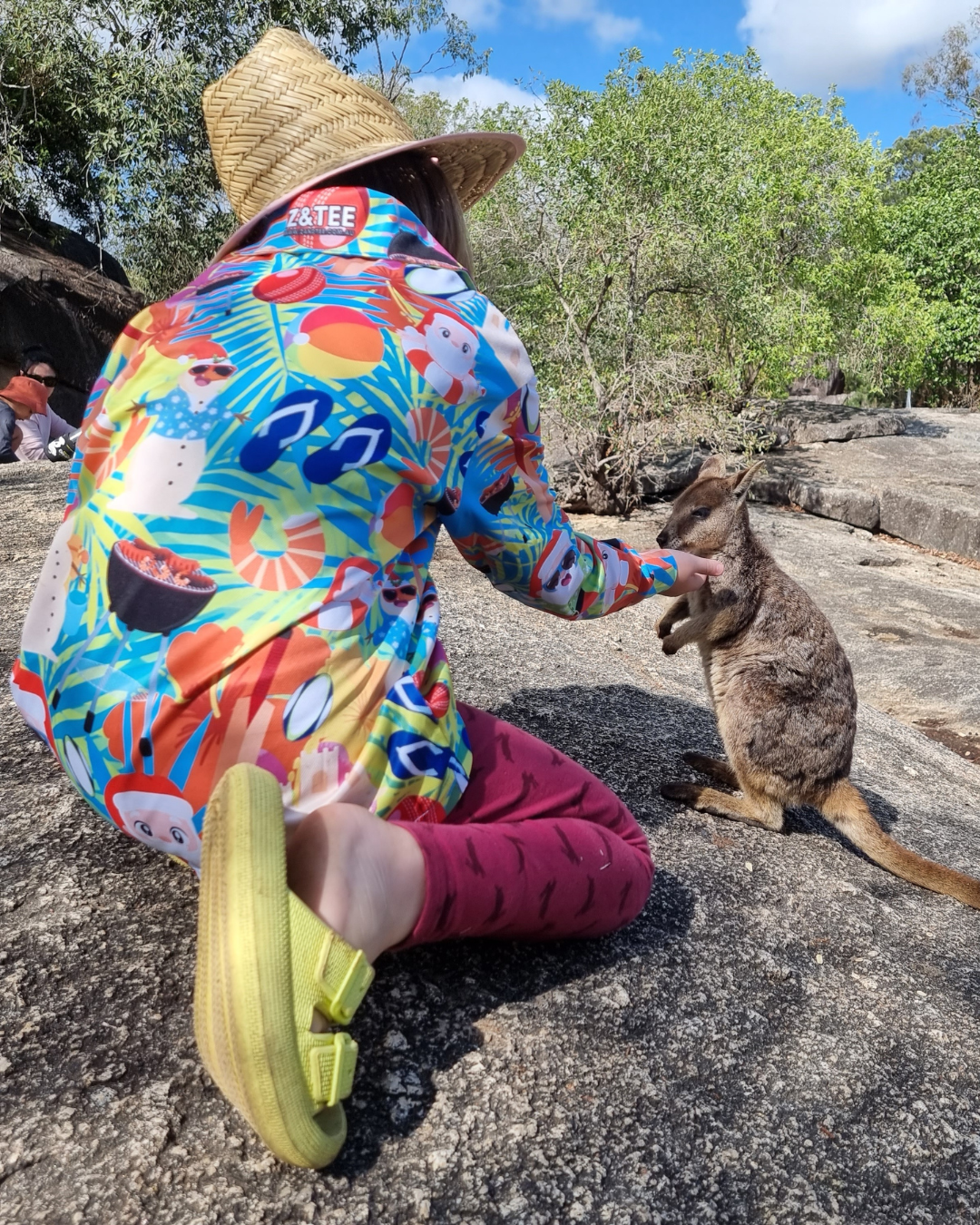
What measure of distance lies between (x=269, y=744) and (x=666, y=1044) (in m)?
0.82

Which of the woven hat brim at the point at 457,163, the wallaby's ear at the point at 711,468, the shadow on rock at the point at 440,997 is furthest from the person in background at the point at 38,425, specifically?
the shadow on rock at the point at 440,997

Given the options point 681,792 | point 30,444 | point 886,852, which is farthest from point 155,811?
point 30,444

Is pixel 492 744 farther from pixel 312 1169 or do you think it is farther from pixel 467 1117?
pixel 312 1169

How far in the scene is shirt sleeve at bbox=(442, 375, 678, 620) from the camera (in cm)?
150

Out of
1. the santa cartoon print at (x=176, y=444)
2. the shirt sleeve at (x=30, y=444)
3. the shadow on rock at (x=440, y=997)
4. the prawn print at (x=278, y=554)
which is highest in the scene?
the santa cartoon print at (x=176, y=444)

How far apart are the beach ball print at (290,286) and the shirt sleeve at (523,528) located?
30 centimetres

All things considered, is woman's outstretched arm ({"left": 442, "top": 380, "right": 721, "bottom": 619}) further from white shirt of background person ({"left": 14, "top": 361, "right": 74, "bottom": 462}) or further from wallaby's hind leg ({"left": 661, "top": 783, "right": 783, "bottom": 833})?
white shirt of background person ({"left": 14, "top": 361, "right": 74, "bottom": 462})

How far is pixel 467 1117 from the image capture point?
130cm

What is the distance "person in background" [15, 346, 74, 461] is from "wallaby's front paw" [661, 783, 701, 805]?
6231mm

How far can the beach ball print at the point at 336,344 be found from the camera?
130cm

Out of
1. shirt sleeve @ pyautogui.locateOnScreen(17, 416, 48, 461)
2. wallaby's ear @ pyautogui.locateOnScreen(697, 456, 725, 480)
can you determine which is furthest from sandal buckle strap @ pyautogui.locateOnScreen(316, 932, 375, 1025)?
shirt sleeve @ pyautogui.locateOnScreen(17, 416, 48, 461)

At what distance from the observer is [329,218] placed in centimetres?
150

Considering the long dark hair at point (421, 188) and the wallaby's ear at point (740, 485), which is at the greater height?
the long dark hair at point (421, 188)

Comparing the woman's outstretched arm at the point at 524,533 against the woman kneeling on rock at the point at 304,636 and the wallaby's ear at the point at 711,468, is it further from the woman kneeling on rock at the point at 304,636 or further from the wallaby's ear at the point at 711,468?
the wallaby's ear at the point at 711,468
